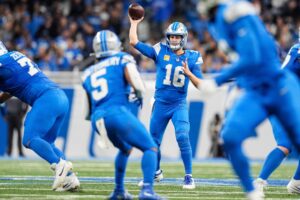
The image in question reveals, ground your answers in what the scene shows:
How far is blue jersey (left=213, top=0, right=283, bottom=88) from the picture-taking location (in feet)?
22.9

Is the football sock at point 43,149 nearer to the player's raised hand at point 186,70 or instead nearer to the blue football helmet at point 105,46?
the blue football helmet at point 105,46

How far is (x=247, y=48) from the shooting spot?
703cm

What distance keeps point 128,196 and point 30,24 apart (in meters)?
11.9

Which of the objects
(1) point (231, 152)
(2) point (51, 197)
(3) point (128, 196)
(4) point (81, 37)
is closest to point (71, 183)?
(2) point (51, 197)

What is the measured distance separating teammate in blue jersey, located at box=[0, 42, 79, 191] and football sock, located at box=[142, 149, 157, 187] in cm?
156

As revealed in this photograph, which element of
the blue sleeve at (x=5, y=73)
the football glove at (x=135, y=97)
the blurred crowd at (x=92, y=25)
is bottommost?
the football glove at (x=135, y=97)

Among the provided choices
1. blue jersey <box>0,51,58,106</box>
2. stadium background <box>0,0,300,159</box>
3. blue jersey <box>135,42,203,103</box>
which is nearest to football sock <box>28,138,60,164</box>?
blue jersey <box>0,51,58,106</box>

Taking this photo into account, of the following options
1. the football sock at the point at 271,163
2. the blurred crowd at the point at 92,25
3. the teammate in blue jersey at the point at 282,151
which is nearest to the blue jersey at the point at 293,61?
the teammate in blue jersey at the point at 282,151

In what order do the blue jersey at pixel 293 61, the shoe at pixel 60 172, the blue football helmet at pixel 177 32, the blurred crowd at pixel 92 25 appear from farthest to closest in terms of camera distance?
1. the blurred crowd at pixel 92 25
2. the blue football helmet at pixel 177 32
3. the shoe at pixel 60 172
4. the blue jersey at pixel 293 61

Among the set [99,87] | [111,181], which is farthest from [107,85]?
[111,181]

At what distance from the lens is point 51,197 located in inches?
328

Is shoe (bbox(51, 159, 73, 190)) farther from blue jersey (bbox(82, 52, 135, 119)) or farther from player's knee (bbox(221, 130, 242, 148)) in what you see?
player's knee (bbox(221, 130, 242, 148))

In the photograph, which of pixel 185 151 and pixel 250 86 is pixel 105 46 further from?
pixel 185 151

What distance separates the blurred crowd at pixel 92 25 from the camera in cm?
1820
